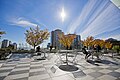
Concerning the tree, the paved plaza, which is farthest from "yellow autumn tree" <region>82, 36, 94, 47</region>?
the paved plaza

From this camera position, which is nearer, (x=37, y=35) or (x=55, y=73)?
(x=55, y=73)

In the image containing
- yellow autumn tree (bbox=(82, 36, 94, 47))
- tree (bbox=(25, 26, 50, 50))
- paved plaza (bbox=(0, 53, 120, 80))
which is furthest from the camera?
yellow autumn tree (bbox=(82, 36, 94, 47))

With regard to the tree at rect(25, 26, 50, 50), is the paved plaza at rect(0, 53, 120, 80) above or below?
below

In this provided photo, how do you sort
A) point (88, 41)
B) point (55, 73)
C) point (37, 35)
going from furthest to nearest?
1. point (88, 41)
2. point (37, 35)
3. point (55, 73)

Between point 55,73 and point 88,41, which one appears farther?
point 88,41

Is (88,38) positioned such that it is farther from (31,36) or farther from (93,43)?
(31,36)

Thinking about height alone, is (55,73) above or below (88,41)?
below

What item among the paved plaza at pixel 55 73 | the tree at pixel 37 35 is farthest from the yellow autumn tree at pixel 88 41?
the paved plaza at pixel 55 73

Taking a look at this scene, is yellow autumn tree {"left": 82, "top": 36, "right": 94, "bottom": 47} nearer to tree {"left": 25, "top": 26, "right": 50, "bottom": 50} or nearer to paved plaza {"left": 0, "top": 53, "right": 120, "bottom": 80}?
tree {"left": 25, "top": 26, "right": 50, "bottom": 50}

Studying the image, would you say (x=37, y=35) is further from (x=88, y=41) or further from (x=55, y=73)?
(x=88, y=41)

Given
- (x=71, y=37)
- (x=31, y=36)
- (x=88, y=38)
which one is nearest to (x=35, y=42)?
(x=31, y=36)

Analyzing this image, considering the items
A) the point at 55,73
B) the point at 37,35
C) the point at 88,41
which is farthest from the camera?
the point at 88,41

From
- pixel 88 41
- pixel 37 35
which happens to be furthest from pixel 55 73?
pixel 88 41

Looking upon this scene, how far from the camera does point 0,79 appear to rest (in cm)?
312
